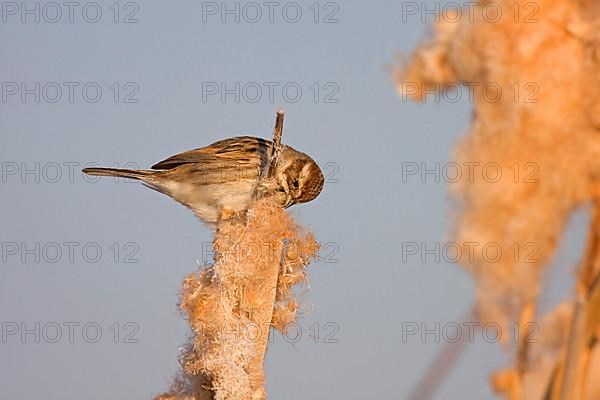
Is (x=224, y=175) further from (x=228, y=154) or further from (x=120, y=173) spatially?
(x=120, y=173)

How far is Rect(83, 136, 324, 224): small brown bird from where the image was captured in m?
3.28

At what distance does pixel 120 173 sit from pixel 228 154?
674 millimetres

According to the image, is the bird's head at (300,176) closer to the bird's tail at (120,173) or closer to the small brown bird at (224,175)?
the small brown bird at (224,175)

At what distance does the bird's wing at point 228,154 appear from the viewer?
384 centimetres

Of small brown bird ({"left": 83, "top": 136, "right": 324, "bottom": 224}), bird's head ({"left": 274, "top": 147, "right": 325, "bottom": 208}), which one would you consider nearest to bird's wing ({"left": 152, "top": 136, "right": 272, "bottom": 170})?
small brown bird ({"left": 83, "top": 136, "right": 324, "bottom": 224})

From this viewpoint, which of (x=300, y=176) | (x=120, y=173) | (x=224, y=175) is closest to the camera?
(x=300, y=176)

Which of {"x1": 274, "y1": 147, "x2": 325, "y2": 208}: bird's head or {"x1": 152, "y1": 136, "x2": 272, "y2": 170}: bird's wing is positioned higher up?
{"x1": 152, "y1": 136, "x2": 272, "y2": 170}: bird's wing

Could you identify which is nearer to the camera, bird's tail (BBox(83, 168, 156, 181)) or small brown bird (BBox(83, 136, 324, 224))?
small brown bird (BBox(83, 136, 324, 224))

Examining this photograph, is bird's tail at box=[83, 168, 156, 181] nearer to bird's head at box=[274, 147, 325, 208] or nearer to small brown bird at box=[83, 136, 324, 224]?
small brown bird at box=[83, 136, 324, 224]

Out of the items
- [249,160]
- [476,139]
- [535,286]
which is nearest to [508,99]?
[476,139]

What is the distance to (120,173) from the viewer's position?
4.33m

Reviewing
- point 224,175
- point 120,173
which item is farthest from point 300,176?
point 120,173

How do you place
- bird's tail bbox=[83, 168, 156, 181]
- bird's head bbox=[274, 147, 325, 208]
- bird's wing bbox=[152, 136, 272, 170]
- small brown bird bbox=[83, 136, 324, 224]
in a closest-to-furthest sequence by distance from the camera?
1. bird's head bbox=[274, 147, 325, 208]
2. small brown bird bbox=[83, 136, 324, 224]
3. bird's wing bbox=[152, 136, 272, 170]
4. bird's tail bbox=[83, 168, 156, 181]

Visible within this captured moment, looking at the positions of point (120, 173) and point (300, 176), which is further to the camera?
point (120, 173)
